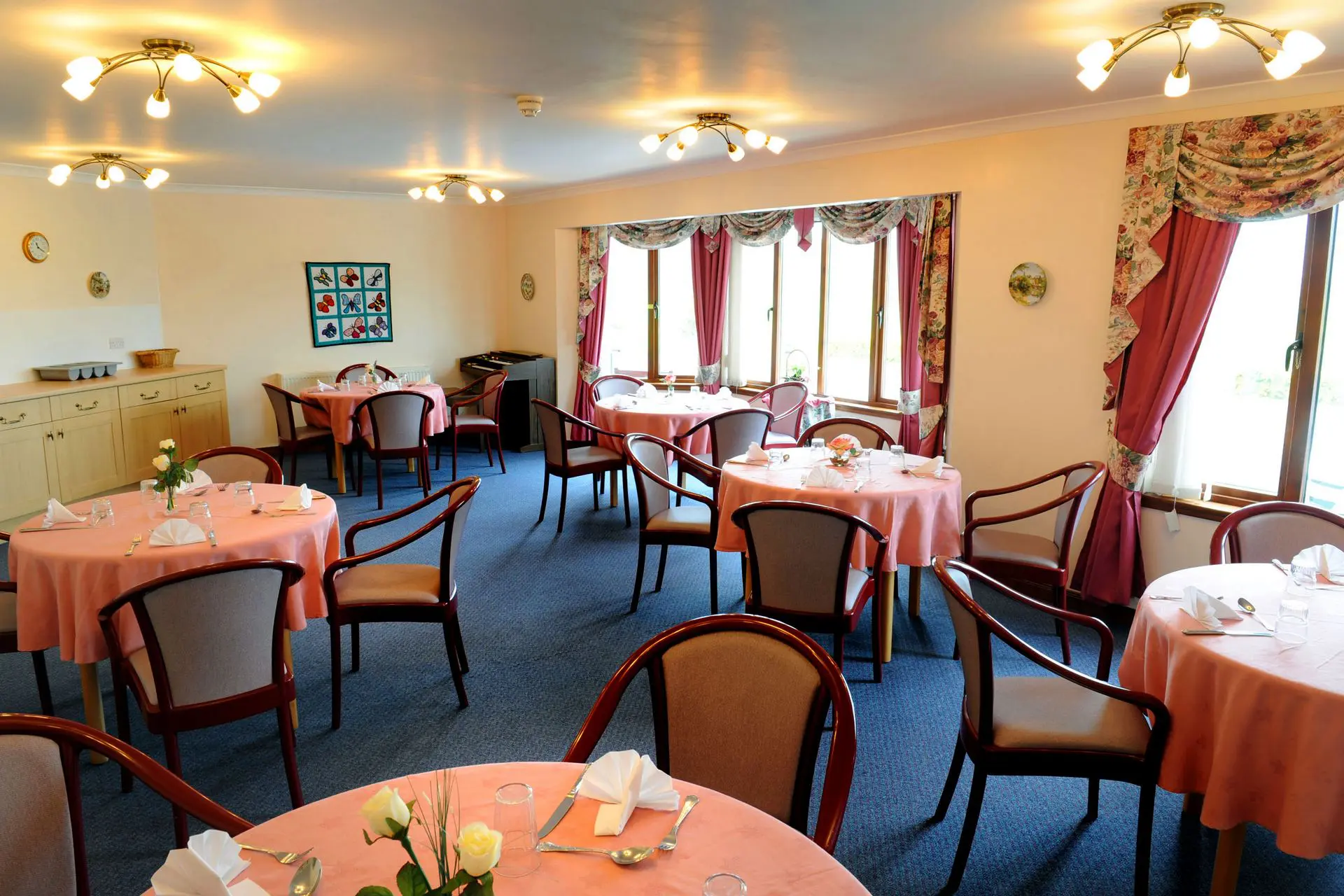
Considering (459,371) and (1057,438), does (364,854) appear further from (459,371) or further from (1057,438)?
(459,371)

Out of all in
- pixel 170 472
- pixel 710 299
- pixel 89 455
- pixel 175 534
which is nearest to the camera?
pixel 175 534

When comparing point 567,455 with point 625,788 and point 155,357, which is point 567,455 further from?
point 625,788

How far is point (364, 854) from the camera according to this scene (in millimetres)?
1521

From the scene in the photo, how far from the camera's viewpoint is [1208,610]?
2.51 metres

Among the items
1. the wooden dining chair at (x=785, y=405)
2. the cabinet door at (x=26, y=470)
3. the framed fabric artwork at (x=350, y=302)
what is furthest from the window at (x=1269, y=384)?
the framed fabric artwork at (x=350, y=302)

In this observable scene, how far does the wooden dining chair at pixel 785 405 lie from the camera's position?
693cm

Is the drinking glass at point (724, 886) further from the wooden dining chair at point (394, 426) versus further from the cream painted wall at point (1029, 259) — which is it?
the wooden dining chair at point (394, 426)

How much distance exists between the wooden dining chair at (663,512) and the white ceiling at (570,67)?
1785 mm

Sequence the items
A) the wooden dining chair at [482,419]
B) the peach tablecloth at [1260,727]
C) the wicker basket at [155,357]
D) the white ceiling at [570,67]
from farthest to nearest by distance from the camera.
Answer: the wooden dining chair at [482,419], the wicker basket at [155,357], the white ceiling at [570,67], the peach tablecloth at [1260,727]

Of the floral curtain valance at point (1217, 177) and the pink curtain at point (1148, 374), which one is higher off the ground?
the floral curtain valance at point (1217, 177)

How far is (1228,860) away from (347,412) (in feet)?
21.0

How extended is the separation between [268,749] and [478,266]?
710cm

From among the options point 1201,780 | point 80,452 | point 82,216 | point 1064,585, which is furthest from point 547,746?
point 82,216

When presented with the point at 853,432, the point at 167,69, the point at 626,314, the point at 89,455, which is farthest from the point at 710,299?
the point at 89,455
